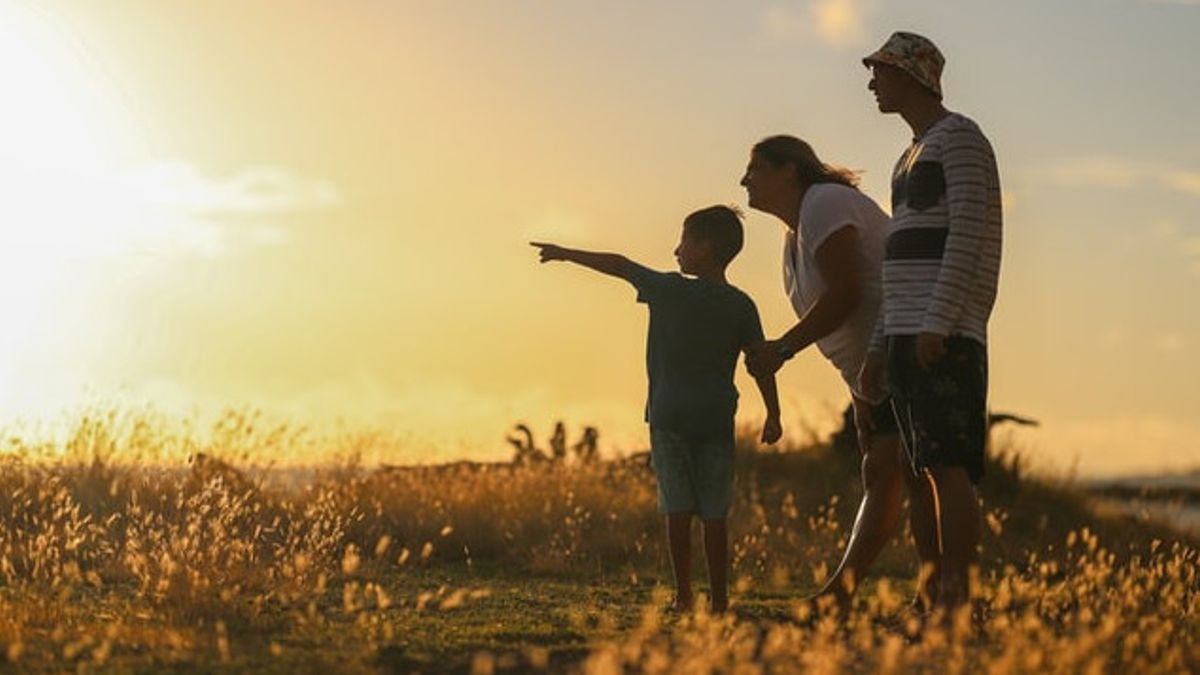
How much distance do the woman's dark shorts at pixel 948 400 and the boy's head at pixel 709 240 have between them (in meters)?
1.36

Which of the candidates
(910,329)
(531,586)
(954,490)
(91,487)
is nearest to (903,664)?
(954,490)

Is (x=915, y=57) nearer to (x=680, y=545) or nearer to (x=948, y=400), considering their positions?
(x=948, y=400)

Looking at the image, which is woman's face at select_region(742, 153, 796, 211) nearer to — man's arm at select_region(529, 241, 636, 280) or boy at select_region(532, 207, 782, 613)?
boy at select_region(532, 207, 782, 613)

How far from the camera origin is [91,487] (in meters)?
13.7

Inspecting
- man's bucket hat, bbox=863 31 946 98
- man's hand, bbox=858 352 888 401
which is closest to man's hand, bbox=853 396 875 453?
man's hand, bbox=858 352 888 401

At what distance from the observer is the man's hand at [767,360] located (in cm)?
820

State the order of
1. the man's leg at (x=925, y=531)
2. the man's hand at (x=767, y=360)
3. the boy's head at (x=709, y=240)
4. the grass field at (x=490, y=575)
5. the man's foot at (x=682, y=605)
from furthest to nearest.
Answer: the man's foot at (x=682, y=605) < the boy's head at (x=709, y=240) < the man's hand at (x=767, y=360) < the man's leg at (x=925, y=531) < the grass field at (x=490, y=575)

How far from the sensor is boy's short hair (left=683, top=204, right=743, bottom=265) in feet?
27.5

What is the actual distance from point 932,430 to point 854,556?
120 centimetres

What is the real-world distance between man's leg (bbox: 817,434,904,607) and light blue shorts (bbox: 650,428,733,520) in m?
0.64

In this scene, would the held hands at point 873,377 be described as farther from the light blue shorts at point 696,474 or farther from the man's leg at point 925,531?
the light blue shorts at point 696,474

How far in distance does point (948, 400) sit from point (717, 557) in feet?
5.69

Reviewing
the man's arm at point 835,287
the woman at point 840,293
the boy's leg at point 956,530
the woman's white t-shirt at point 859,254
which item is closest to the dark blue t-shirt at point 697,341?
the woman at point 840,293

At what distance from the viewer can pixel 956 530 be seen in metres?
7.24
